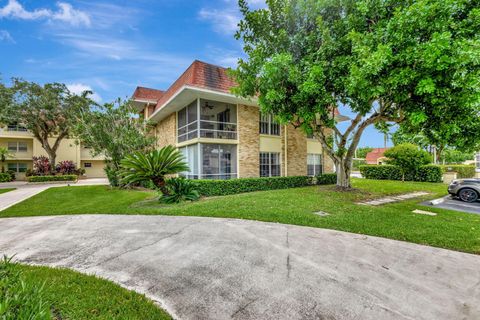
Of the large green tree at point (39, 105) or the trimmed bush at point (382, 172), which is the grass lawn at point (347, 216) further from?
the large green tree at point (39, 105)

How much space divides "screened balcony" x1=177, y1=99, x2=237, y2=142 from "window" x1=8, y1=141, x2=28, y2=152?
26157 mm

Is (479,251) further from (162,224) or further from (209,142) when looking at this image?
(209,142)

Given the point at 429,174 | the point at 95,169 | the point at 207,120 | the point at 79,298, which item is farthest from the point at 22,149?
the point at 429,174

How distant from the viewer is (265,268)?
365cm

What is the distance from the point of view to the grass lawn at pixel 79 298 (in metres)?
2.05

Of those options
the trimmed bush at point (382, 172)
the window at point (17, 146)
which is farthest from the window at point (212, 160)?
the window at point (17, 146)

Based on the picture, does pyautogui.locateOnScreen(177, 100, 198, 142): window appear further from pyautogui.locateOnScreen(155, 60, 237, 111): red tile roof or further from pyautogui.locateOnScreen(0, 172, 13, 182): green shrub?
pyautogui.locateOnScreen(0, 172, 13, 182): green shrub

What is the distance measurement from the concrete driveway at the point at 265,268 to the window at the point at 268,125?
10733 mm

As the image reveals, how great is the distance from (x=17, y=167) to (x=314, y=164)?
36552mm

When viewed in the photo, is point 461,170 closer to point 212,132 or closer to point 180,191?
point 212,132

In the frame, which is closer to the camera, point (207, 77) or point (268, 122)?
point (207, 77)

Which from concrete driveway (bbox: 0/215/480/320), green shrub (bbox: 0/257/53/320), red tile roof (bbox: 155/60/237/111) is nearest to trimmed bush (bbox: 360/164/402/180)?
red tile roof (bbox: 155/60/237/111)

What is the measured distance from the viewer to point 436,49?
591 cm

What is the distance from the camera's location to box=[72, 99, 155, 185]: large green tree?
14.3m
